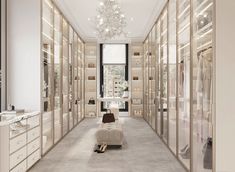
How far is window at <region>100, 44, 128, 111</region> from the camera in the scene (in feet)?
44.4

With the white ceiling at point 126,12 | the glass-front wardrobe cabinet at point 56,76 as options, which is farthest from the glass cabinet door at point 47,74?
the white ceiling at point 126,12

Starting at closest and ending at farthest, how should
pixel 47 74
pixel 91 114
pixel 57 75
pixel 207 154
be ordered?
1. pixel 207 154
2. pixel 47 74
3. pixel 57 75
4. pixel 91 114

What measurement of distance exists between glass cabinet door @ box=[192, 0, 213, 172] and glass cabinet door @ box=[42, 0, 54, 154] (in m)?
2.88

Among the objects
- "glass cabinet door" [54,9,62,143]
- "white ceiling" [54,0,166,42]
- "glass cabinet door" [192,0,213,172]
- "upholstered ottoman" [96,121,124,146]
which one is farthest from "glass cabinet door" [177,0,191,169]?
"glass cabinet door" [54,9,62,143]

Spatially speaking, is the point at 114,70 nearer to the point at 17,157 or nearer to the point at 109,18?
the point at 109,18

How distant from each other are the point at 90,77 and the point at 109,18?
6352 mm

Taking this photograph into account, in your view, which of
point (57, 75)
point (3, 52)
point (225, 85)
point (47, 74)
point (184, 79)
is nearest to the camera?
point (225, 85)

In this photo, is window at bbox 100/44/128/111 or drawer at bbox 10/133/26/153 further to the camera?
window at bbox 100/44/128/111

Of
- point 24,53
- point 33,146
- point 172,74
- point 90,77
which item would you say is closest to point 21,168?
point 33,146

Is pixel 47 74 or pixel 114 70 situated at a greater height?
pixel 114 70

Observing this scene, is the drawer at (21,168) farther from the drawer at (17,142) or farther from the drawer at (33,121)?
the drawer at (33,121)

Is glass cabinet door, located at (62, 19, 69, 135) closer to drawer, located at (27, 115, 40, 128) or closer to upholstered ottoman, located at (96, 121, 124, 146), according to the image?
upholstered ottoman, located at (96, 121, 124, 146)

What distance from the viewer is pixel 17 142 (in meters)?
4.33

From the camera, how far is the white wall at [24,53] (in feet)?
18.0
